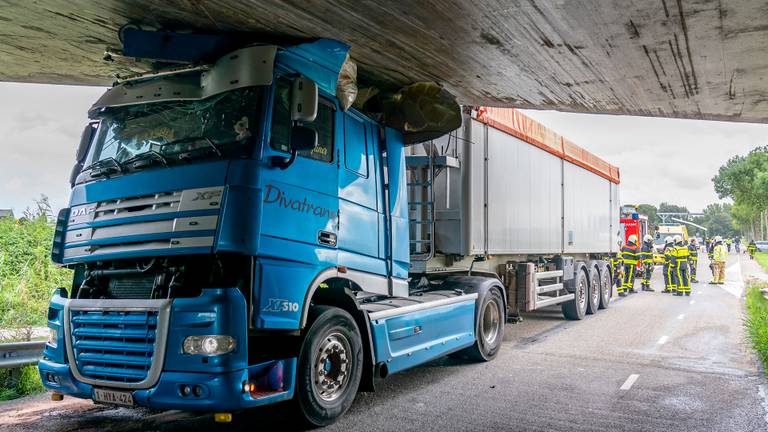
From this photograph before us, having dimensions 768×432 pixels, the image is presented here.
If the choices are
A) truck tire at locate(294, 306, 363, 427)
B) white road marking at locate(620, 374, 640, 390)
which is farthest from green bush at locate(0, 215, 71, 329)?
white road marking at locate(620, 374, 640, 390)

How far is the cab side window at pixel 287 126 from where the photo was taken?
14.3 feet

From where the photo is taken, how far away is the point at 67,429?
462 cm

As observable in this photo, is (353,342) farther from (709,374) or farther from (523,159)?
(523,159)

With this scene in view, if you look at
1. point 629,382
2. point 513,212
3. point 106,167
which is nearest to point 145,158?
point 106,167

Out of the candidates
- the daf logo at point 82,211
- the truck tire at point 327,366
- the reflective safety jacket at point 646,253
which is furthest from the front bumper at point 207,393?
the reflective safety jacket at point 646,253

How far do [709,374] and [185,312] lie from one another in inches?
242

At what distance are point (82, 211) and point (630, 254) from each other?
16511 millimetres

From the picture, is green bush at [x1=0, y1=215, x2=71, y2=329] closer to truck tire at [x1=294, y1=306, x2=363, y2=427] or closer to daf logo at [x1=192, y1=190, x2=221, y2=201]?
truck tire at [x1=294, y1=306, x2=363, y2=427]

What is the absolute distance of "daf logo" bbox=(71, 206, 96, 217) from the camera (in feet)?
14.9

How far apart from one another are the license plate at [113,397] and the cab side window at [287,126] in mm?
1976

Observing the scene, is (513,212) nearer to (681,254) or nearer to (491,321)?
(491,321)

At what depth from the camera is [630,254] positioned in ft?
58.5

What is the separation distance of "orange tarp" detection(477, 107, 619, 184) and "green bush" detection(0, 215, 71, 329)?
24.4ft

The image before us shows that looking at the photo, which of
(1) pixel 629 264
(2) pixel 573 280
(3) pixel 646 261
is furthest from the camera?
(3) pixel 646 261
